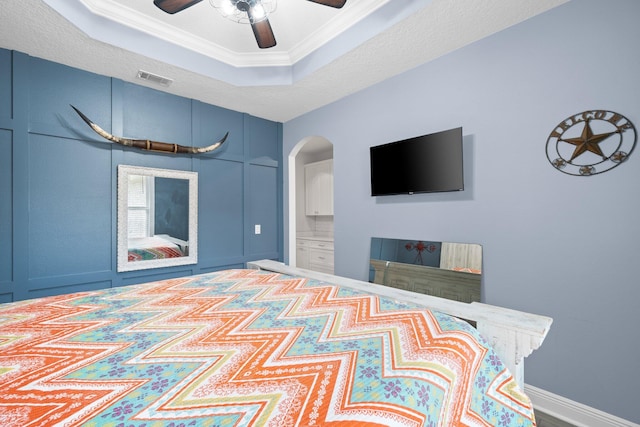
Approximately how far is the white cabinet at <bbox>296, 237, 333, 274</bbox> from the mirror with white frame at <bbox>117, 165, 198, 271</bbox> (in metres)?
2.26

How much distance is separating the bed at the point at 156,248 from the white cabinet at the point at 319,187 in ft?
9.27

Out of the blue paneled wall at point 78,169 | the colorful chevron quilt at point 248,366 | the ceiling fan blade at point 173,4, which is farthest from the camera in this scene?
the blue paneled wall at point 78,169

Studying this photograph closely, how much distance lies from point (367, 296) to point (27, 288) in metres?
2.77

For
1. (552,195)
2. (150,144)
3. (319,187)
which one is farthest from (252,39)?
(319,187)

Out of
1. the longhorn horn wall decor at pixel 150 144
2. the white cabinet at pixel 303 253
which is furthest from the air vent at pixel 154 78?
the white cabinet at pixel 303 253

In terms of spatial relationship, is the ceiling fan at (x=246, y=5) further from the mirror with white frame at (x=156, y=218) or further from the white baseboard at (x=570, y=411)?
the white baseboard at (x=570, y=411)

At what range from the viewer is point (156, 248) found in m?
3.01

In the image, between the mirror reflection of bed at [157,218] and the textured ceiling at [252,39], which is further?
the mirror reflection of bed at [157,218]

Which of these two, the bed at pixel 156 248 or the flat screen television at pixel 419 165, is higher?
the flat screen television at pixel 419 165

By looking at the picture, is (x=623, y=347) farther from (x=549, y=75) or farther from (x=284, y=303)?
(x=284, y=303)

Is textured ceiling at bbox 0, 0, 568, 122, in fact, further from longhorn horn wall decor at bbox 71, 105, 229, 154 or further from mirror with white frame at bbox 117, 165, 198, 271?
mirror with white frame at bbox 117, 165, 198, 271

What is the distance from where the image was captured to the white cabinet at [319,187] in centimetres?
544

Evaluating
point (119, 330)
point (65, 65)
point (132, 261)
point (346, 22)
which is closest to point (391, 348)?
point (119, 330)

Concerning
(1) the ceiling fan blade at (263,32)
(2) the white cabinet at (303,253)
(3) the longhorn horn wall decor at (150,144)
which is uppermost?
(1) the ceiling fan blade at (263,32)
